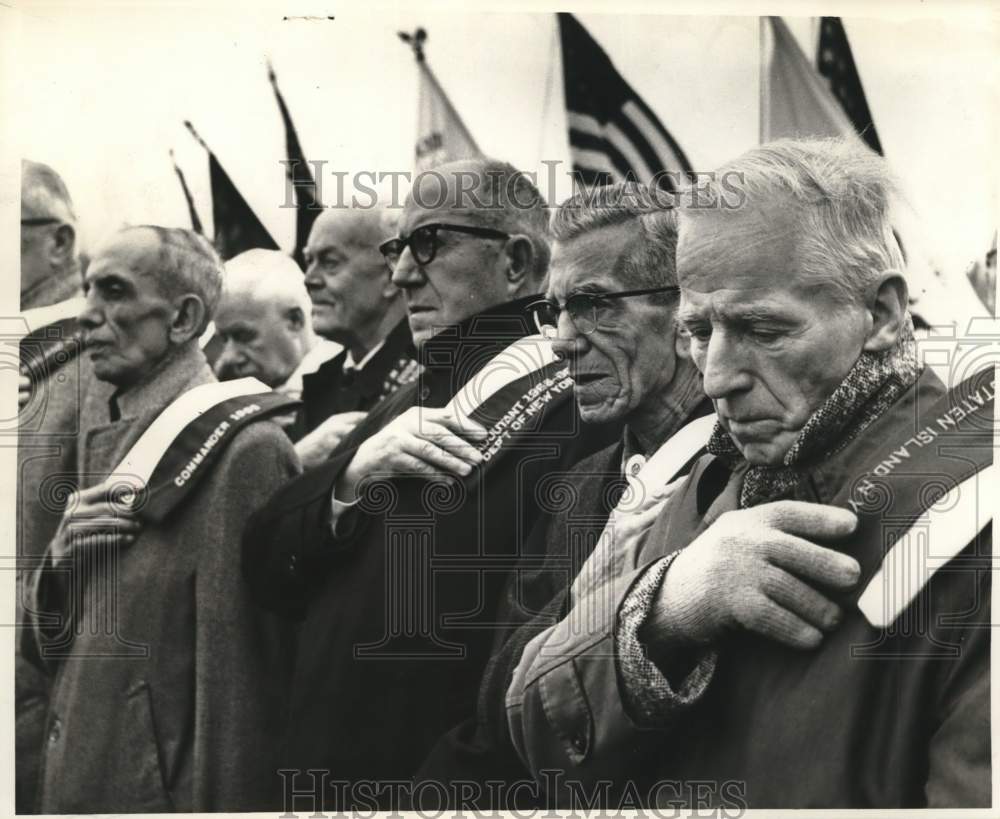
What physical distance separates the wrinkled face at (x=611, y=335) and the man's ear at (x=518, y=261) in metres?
0.08

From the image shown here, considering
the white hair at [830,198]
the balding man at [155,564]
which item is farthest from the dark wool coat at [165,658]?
the white hair at [830,198]

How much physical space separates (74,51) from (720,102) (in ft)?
6.34

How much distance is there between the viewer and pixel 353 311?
14.0ft

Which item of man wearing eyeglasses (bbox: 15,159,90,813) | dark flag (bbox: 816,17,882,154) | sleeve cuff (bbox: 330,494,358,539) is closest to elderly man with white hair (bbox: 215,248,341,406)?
sleeve cuff (bbox: 330,494,358,539)

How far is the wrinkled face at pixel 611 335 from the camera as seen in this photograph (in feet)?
13.6

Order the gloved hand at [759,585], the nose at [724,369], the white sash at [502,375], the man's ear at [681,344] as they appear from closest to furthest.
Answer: the gloved hand at [759,585] < the nose at [724,369] < the man's ear at [681,344] < the white sash at [502,375]

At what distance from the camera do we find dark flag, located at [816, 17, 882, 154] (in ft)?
14.2

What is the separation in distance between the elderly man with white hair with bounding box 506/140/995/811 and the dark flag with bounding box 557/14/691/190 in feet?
0.65

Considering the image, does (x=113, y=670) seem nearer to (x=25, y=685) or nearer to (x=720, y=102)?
(x=25, y=685)

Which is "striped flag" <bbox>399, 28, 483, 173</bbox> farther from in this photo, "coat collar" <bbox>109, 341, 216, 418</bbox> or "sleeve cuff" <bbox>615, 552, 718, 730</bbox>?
"sleeve cuff" <bbox>615, 552, 718, 730</bbox>

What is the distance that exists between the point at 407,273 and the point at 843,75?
1.45 m

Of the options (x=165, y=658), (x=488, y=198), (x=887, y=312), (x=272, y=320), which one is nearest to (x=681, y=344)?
(x=887, y=312)

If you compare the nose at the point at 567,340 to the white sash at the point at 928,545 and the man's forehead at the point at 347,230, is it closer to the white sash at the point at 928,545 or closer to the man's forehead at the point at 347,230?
the man's forehead at the point at 347,230

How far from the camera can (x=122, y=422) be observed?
430 cm
